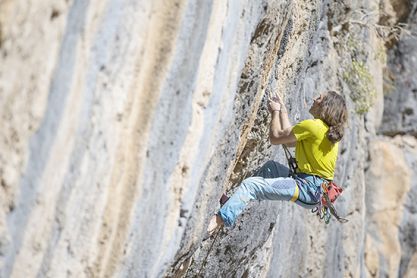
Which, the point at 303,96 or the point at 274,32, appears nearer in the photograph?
the point at 274,32

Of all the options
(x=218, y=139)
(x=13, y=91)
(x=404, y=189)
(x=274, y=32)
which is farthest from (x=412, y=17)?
(x=13, y=91)

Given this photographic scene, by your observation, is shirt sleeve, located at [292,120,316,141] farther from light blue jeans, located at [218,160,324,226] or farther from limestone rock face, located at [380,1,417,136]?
limestone rock face, located at [380,1,417,136]

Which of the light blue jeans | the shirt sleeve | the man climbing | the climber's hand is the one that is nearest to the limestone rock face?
the climber's hand

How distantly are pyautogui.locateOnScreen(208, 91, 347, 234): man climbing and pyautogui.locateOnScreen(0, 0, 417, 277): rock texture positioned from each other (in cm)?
25

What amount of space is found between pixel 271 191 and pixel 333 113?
0.74m

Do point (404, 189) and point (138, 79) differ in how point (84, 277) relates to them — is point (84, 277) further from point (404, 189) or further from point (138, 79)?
point (404, 189)

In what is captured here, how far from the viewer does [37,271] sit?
11.6 ft

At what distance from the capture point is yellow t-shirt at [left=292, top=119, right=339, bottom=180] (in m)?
5.70

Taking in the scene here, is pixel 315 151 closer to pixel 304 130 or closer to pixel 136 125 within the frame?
pixel 304 130

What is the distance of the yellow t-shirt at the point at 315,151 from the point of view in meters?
5.70

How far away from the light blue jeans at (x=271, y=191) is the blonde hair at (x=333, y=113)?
0.37 meters

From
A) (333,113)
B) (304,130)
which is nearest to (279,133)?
(304,130)

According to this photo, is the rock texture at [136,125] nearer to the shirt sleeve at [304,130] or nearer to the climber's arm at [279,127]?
the climber's arm at [279,127]

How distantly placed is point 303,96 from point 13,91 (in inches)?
196
